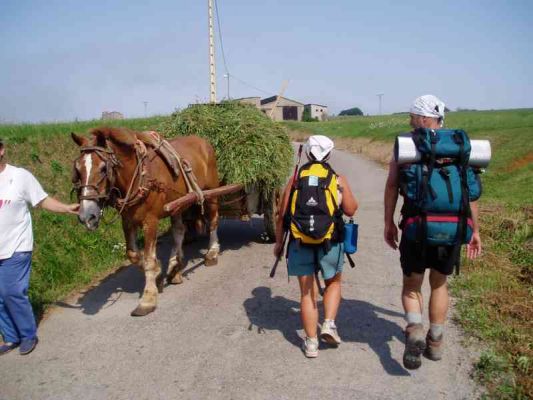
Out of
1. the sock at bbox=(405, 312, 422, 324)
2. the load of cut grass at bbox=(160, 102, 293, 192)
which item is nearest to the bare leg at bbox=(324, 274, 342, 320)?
the sock at bbox=(405, 312, 422, 324)

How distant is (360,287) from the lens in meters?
5.70

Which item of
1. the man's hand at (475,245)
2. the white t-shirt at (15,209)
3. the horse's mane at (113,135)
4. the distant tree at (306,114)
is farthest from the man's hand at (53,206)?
the distant tree at (306,114)

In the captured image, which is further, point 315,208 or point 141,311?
point 141,311

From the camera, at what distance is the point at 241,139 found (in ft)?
22.3

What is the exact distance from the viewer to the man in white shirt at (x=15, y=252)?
13.1 feet

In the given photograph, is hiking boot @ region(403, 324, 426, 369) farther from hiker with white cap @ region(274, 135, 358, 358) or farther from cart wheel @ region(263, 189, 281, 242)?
cart wheel @ region(263, 189, 281, 242)

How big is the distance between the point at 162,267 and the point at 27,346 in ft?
8.65

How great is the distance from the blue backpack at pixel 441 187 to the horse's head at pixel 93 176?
2.88m

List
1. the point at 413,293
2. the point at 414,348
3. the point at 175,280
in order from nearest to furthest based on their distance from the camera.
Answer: the point at 414,348 < the point at 413,293 < the point at 175,280

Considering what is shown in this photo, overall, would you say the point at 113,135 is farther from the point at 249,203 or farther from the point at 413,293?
the point at 413,293

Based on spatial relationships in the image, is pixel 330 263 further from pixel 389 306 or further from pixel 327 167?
pixel 389 306

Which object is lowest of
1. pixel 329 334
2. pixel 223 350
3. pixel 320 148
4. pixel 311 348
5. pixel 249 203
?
pixel 223 350

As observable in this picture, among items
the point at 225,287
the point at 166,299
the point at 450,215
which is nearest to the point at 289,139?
the point at 225,287

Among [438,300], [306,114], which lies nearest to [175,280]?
[438,300]
